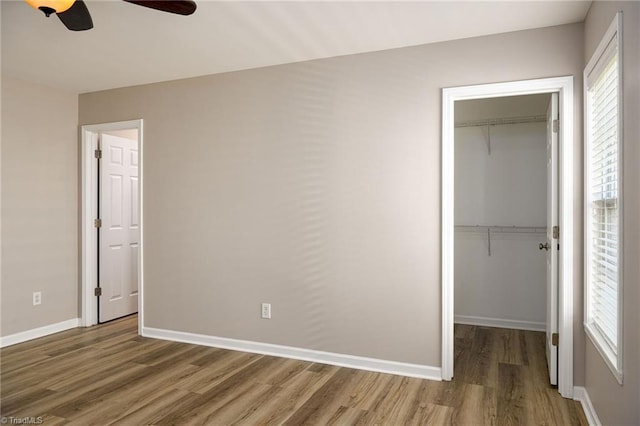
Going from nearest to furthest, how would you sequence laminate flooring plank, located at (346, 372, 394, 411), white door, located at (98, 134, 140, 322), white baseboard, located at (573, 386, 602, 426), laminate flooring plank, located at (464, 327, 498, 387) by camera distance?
white baseboard, located at (573, 386, 602, 426) < laminate flooring plank, located at (346, 372, 394, 411) < laminate flooring plank, located at (464, 327, 498, 387) < white door, located at (98, 134, 140, 322)

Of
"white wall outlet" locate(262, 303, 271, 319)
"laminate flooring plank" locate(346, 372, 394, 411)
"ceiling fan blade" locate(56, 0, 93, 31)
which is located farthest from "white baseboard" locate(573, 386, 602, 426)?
"ceiling fan blade" locate(56, 0, 93, 31)

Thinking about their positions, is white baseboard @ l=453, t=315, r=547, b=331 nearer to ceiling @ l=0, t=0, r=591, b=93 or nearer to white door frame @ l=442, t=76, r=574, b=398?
white door frame @ l=442, t=76, r=574, b=398

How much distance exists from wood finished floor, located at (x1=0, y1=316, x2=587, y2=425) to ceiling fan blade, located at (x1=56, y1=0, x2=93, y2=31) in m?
2.15

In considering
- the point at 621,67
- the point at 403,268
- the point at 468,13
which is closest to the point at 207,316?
the point at 403,268

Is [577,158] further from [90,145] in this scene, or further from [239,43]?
[90,145]

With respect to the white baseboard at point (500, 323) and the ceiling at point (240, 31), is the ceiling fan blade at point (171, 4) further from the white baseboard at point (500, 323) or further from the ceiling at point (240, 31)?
the white baseboard at point (500, 323)

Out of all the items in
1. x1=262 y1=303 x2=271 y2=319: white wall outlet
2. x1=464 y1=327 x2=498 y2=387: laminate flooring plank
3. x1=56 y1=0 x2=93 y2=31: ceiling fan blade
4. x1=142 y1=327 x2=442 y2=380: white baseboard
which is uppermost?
x1=56 y1=0 x2=93 y2=31: ceiling fan blade

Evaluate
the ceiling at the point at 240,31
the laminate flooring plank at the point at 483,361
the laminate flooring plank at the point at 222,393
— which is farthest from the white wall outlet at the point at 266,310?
the ceiling at the point at 240,31

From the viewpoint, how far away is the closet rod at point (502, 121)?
4245 millimetres

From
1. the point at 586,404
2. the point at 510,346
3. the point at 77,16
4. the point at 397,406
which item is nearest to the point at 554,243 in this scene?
the point at 586,404

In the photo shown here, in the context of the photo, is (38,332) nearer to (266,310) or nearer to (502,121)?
(266,310)

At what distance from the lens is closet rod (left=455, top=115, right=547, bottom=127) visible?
424 centimetres

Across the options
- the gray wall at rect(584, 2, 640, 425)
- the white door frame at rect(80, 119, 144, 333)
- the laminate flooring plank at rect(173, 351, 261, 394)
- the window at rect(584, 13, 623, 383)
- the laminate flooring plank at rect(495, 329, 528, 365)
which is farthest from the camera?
the white door frame at rect(80, 119, 144, 333)

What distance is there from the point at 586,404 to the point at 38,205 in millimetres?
4666
